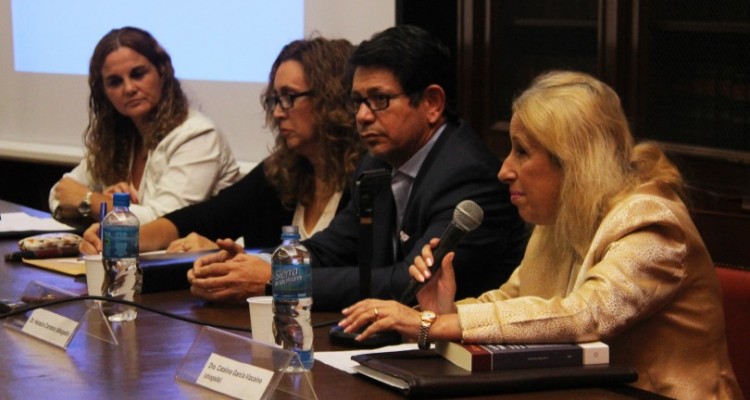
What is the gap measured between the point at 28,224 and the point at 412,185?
1.54 metres

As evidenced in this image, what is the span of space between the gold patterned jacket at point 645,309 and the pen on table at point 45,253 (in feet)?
4.99

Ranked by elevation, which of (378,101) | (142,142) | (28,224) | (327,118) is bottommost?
(28,224)

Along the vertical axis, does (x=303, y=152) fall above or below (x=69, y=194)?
above

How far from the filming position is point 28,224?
3738 mm

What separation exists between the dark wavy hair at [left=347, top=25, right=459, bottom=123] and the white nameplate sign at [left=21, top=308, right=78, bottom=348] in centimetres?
96

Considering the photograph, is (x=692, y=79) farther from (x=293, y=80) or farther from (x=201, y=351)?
(x=201, y=351)

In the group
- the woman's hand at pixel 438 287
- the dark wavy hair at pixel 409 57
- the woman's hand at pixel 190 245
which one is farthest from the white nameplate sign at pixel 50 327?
the dark wavy hair at pixel 409 57

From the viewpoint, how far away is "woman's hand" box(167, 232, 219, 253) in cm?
312

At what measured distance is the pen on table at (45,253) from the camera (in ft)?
10.3

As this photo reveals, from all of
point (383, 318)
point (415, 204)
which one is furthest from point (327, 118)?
point (383, 318)

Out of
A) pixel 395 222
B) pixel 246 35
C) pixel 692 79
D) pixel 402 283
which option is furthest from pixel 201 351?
pixel 246 35

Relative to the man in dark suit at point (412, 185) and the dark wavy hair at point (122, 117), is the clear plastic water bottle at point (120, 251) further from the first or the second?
the dark wavy hair at point (122, 117)

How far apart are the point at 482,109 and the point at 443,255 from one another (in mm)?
1978

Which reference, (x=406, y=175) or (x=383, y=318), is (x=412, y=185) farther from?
(x=383, y=318)
